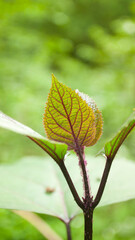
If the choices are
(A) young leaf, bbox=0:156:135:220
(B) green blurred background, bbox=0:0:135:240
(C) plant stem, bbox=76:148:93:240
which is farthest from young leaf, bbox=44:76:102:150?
(B) green blurred background, bbox=0:0:135:240

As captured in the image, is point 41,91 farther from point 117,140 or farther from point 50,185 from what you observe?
point 117,140

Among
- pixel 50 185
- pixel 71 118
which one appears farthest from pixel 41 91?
pixel 71 118

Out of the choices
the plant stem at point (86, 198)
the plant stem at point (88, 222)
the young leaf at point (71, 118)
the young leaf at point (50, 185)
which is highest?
the young leaf at point (71, 118)

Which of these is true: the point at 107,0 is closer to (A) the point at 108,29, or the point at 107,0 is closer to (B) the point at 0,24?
(A) the point at 108,29

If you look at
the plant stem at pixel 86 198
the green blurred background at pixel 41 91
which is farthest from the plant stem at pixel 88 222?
the green blurred background at pixel 41 91

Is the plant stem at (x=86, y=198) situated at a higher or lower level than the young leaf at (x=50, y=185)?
higher

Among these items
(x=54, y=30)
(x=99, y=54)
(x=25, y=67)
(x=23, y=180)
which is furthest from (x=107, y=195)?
(x=54, y=30)

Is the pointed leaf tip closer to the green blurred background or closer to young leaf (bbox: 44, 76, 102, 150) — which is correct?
young leaf (bbox: 44, 76, 102, 150)

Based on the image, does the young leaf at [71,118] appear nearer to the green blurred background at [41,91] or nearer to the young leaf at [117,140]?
the young leaf at [117,140]
